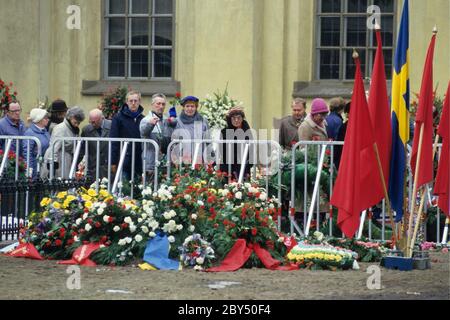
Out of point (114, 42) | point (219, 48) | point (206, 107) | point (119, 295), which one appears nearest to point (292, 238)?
point (119, 295)

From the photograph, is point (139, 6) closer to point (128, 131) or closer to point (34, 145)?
point (128, 131)

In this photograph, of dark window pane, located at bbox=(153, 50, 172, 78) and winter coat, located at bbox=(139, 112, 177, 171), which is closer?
winter coat, located at bbox=(139, 112, 177, 171)

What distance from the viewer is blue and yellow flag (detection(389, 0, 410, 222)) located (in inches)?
547

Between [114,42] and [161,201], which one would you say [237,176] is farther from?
[114,42]

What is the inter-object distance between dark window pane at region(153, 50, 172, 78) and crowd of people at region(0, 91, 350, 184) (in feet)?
20.8

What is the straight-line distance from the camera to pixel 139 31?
25438 mm

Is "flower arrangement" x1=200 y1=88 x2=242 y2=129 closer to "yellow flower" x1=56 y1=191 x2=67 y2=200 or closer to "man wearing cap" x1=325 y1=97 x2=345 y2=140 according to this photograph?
"man wearing cap" x1=325 y1=97 x2=345 y2=140

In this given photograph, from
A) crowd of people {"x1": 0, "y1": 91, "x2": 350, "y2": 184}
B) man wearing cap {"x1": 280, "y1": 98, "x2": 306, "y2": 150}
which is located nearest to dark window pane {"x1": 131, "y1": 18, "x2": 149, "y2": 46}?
crowd of people {"x1": 0, "y1": 91, "x2": 350, "y2": 184}

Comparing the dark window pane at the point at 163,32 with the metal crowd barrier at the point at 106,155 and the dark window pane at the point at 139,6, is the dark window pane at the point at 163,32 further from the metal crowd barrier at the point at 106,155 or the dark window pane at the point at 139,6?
the metal crowd barrier at the point at 106,155

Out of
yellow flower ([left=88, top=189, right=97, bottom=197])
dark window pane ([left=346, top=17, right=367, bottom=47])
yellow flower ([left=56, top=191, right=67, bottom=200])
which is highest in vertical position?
dark window pane ([left=346, top=17, right=367, bottom=47])

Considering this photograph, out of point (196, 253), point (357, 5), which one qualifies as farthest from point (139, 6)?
point (196, 253)

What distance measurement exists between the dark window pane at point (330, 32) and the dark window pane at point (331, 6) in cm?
16

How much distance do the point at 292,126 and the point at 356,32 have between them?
6.25 meters

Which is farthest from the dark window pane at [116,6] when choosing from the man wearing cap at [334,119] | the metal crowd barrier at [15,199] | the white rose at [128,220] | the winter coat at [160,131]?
the white rose at [128,220]
